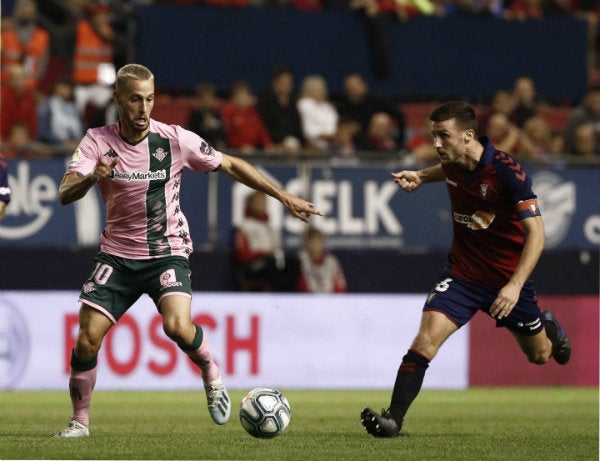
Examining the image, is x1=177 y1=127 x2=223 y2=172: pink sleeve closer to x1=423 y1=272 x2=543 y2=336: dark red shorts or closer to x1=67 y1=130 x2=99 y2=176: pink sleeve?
x1=67 y1=130 x2=99 y2=176: pink sleeve

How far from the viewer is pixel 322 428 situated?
10.2 m

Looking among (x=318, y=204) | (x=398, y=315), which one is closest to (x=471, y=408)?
(x=398, y=315)

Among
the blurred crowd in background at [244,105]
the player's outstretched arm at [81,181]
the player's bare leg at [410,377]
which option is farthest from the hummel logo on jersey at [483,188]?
the blurred crowd in background at [244,105]

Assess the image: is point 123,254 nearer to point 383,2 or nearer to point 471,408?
point 471,408

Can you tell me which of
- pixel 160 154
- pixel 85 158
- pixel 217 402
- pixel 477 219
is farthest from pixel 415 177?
pixel 85 158

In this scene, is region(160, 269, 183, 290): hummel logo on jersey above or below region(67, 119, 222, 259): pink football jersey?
below

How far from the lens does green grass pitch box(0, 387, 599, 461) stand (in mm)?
8125

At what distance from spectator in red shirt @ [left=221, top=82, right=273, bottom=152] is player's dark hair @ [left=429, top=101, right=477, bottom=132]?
7513 millimetres

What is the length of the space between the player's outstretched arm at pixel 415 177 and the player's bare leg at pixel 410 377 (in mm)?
918

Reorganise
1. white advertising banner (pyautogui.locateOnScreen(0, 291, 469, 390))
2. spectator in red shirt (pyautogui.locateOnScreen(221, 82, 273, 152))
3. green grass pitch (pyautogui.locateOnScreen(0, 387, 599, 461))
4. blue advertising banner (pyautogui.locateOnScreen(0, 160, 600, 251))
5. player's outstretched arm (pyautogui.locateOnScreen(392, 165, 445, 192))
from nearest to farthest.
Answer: green grass pitch (pyautogui.locateOnScreen(0, 387, 599, 461)) → player's outstretched arm (pyautogui.locateOnScreen(392, 165, 445, 192)) → white advertising banner (pyautogui.locateOnScreen(0, 291, 469, 390)) → blue advertising banner (pyautogui.locateOnScreen(0, 160, 600, 251)) → spectator in red shirt (pyautogui.locateOnScreen(221, 82, 273, 152))

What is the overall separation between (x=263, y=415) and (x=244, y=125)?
8.09 m

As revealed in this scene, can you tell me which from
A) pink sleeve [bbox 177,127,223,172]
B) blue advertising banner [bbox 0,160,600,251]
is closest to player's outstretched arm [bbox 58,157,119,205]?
pink sleeve [bbox 177,127,223,172]

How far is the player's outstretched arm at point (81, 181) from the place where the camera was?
795cm

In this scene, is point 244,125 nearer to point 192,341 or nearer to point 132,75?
point 192,341
